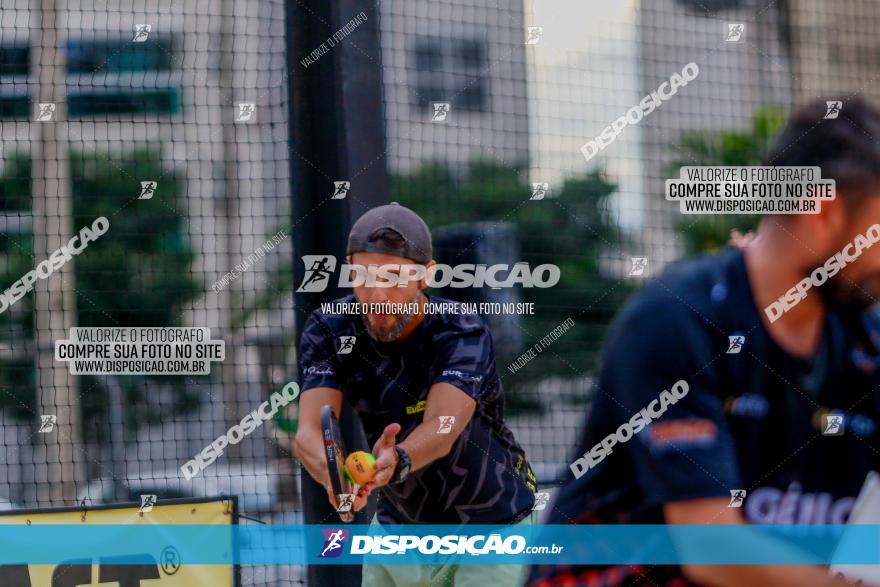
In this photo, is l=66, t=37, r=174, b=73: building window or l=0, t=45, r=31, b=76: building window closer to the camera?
l=0, t=45, r=31, b=76: building window

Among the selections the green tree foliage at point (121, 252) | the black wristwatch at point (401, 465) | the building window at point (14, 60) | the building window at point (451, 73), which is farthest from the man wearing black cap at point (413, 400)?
the building window at point (14, 60)

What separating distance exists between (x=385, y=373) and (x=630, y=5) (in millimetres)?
2272

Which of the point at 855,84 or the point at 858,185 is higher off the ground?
the point at 855,84

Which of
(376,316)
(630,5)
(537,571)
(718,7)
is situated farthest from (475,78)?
(537,571)

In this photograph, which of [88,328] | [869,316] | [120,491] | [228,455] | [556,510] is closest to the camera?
[556,510]

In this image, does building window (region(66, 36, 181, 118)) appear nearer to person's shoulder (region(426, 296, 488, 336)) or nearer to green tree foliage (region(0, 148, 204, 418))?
green tree foliage (region(0, 148, 204, 418))

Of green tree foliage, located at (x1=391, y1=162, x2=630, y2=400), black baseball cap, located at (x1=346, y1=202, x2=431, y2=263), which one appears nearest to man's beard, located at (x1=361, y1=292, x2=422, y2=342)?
black baseball cap, located at (x1=346, y1=202, x2=431, y2=263)

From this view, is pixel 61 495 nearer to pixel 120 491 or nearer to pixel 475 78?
pixel 120 491

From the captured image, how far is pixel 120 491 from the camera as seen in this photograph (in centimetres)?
496

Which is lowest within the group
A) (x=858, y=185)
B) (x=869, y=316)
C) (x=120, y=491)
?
(x=120, y=491)

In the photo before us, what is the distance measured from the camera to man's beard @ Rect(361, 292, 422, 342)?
367 cm

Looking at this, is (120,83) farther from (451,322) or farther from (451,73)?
(451,322)

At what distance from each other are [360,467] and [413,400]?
316 millimetres

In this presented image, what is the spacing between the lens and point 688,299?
1.83 meters
